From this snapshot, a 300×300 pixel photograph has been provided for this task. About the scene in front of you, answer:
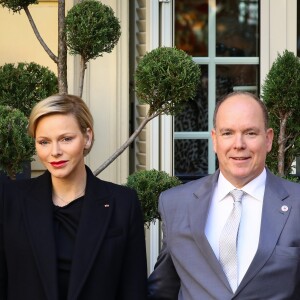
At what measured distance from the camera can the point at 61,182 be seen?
4.24 meters

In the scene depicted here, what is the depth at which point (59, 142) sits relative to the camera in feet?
13.6

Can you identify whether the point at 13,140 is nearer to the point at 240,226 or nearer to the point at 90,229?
the point at 90,229

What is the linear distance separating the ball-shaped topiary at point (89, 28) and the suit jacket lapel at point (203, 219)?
151 cm

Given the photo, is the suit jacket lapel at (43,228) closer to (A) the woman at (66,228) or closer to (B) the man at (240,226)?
(A) the woman at (66,228)

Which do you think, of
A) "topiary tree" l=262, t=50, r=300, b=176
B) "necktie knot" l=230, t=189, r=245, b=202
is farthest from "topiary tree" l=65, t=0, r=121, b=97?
"necktie knot" l=230, t=189, r=245, b=202

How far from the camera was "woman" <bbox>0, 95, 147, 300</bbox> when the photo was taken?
4.10m

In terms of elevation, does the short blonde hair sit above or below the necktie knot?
above

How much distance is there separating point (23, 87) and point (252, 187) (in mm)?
2112

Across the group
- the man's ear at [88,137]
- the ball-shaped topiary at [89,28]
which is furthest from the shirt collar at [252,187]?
the ball-shaped topiary at [89,28]

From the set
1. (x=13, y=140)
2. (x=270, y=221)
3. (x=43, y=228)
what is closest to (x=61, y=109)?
(x=43, y=228)

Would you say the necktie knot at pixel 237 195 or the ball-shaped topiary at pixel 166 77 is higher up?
the ball-shaped topiary at pixel 166 77

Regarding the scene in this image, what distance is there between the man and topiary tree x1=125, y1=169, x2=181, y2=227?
132cm

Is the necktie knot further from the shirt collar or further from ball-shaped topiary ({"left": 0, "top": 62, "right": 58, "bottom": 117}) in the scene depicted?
ball-shaped topiary ({"left": 0, "top": 62, "right": 58, "bottom": 117})

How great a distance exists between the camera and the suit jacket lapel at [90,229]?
13.4 feet
